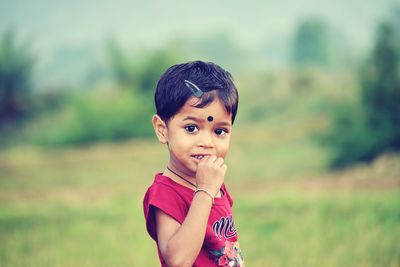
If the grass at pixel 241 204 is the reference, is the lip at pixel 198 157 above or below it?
below

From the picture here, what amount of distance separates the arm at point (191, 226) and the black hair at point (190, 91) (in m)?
0.20

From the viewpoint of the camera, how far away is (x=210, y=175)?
1742 millimetres

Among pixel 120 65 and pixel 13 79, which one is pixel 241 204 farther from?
pixel 13 79

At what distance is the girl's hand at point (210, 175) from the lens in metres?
1.74

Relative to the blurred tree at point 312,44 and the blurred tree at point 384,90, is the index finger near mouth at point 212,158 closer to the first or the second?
the blurred tree at point 384,90

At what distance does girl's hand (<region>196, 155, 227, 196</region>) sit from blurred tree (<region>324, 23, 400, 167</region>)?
20.8 ft

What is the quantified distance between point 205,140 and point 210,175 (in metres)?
0.12

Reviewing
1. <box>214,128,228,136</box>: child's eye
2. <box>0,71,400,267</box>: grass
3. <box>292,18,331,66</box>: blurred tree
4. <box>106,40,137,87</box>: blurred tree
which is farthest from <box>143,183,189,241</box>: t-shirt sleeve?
<box>292,18,331,66</box>: blurred tree

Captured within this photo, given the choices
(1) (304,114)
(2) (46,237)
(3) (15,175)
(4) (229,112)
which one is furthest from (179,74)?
(1) (304,114)

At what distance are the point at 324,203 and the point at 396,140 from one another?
2.91m

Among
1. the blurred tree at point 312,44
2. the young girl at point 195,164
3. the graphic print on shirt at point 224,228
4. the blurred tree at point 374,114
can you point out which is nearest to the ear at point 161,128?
the young girl at point 195,164

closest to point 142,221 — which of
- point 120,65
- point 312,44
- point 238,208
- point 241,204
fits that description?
point 238,208

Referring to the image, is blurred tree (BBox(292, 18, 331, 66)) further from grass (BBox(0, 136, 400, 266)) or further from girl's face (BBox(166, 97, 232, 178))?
girl's face (BBox(166, 97, 232, 178))

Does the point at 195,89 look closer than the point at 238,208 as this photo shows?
Yes
